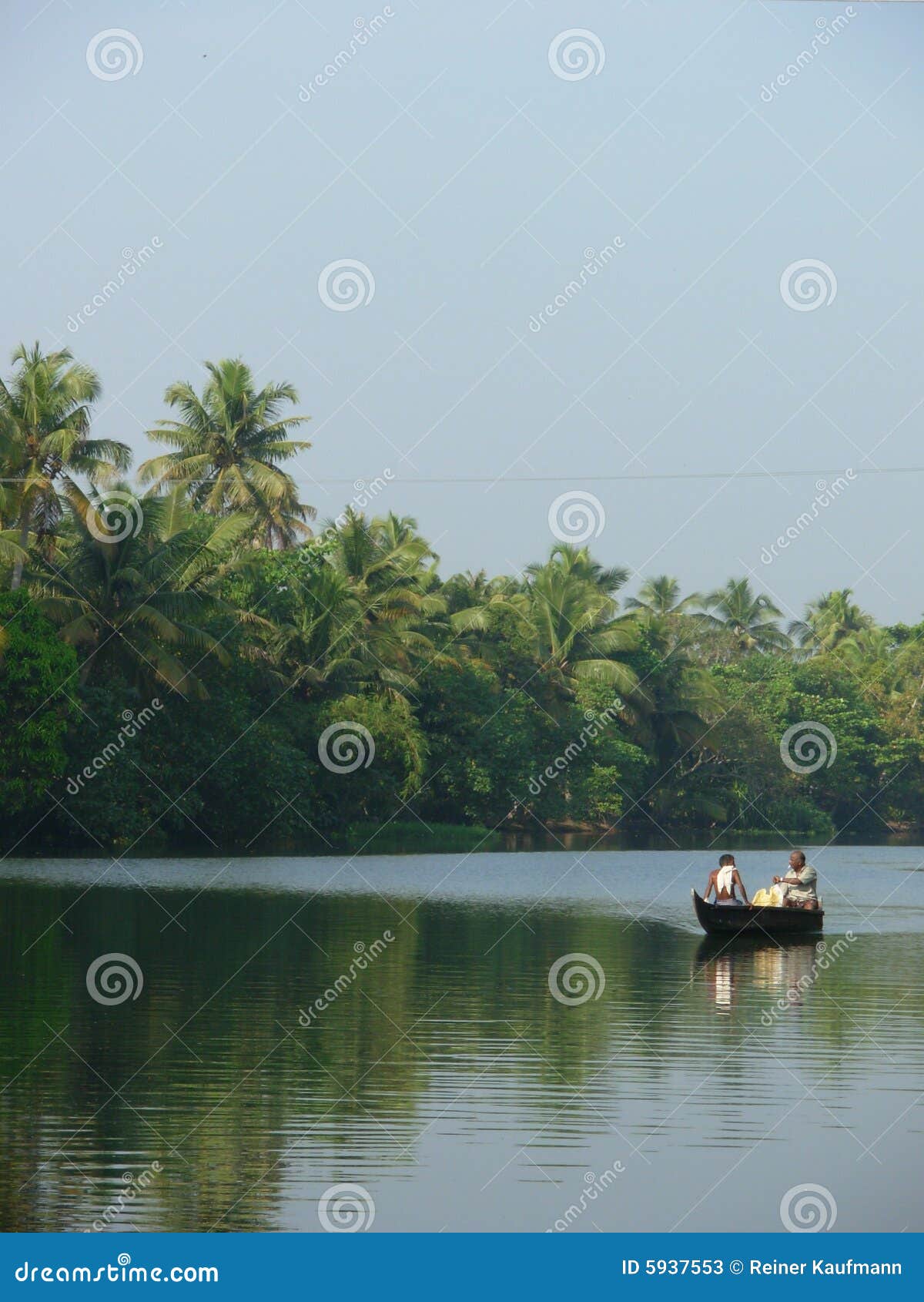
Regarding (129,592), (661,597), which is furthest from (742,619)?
(129,592)

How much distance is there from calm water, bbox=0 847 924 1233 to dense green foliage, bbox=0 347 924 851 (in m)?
16.2

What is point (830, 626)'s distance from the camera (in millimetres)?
84438

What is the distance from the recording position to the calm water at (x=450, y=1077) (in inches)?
334

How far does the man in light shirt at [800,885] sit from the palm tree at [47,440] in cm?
→ 1978

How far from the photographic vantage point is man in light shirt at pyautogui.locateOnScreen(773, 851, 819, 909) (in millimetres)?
21328

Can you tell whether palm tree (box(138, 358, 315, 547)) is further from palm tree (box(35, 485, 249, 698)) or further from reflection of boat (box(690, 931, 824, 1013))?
reflection of boat (box(690, 931, 824, 1013))

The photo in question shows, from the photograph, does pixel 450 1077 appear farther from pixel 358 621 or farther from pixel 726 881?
pixel 358 621

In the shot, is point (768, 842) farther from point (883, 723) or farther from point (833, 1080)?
point (833, 1080)

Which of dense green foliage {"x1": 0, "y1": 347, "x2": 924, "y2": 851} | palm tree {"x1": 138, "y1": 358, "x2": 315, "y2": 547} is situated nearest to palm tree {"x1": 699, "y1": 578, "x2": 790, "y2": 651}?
dense green foliage {"x1": 0, "y1": 347, "x2": 924, "y2": 851}

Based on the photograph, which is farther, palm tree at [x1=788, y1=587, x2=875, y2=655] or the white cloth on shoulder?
palm tree at [x1=788, y1=587, x2=875, y2=655]

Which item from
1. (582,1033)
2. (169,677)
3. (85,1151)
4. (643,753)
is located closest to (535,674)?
(643,753)

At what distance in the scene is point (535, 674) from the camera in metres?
57.4

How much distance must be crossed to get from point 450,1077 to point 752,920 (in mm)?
10081

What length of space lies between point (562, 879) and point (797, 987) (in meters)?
17.4
